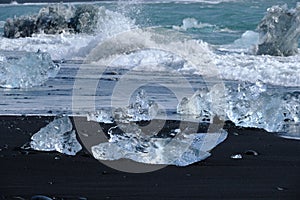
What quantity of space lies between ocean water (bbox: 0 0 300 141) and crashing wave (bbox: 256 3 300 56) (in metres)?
0.38

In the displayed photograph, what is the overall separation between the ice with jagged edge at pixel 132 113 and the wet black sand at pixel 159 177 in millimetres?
1065

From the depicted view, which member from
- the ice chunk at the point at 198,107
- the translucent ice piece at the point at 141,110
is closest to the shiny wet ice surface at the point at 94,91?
the ice chunk at the point at 198,107

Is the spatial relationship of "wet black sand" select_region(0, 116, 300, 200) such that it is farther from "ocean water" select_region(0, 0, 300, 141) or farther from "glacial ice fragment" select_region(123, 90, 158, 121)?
"glacial ice fragment" select_region(123, 90, 158, 121)

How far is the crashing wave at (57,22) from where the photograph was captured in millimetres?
16375

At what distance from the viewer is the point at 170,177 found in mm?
4121

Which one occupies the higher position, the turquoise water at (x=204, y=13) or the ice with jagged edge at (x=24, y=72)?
the ice with jagged edge at (x=24, y=72)

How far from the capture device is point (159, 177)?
4.13 meters

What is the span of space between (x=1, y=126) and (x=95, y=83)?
2.90 meters

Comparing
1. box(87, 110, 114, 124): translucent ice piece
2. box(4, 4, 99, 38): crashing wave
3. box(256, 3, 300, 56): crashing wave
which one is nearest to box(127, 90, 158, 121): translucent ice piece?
box(87, 110, 114, 124): translucent ice piece

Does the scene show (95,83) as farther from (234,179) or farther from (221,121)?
(234,179)

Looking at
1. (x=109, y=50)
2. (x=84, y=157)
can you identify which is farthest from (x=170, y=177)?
(x=109, y=50)

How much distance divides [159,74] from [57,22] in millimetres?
7391

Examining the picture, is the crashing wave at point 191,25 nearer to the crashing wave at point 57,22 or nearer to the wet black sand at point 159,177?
the crashing wave at point 57,22

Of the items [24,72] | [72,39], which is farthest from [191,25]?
[24,72]
